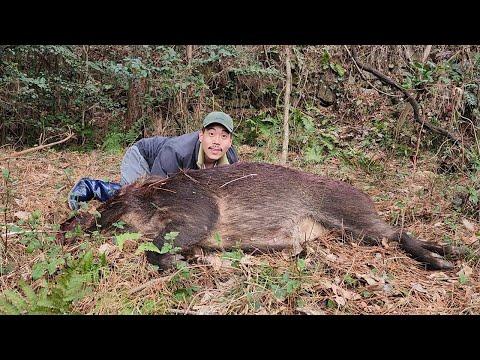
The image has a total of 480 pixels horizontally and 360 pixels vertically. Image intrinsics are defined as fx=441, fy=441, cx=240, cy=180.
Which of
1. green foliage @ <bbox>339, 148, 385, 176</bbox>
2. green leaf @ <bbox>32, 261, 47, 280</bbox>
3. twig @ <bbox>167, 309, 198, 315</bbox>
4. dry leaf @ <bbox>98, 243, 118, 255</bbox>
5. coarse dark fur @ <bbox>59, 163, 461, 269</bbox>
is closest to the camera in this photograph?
twig @ <bbox>167, 309, 198, 315</bbox>

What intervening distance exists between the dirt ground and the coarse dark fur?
174mm

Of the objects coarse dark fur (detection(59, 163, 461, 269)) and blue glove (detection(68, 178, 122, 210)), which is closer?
coarse dark fur (detection(59, 163, 461, 269))

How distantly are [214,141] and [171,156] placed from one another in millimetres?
587

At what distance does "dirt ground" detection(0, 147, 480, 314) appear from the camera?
3.17m

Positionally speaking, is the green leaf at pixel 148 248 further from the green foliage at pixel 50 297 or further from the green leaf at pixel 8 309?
the green leaf at pixel 8 309

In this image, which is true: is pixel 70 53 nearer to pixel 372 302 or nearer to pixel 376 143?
pixel 376 143

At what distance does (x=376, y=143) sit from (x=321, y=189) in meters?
3.47

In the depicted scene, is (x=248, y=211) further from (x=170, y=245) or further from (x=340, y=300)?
(x=340, y=300)

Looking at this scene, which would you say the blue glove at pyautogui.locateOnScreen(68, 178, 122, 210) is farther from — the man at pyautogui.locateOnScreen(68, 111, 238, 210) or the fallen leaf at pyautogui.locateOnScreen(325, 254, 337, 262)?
the fallen leaf at pyautogui.locateOnScreen(325, 254, 337, 262)

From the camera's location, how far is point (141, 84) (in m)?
8.48

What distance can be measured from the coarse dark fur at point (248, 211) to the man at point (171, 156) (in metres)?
0.39

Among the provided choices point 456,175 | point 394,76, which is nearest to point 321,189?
point 456,175

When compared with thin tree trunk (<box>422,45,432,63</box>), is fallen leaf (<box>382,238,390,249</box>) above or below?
below

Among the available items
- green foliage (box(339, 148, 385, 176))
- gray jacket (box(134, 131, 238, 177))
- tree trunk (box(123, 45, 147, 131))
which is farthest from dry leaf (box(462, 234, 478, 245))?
tree trunk (box(123, 45, 147, 131))
